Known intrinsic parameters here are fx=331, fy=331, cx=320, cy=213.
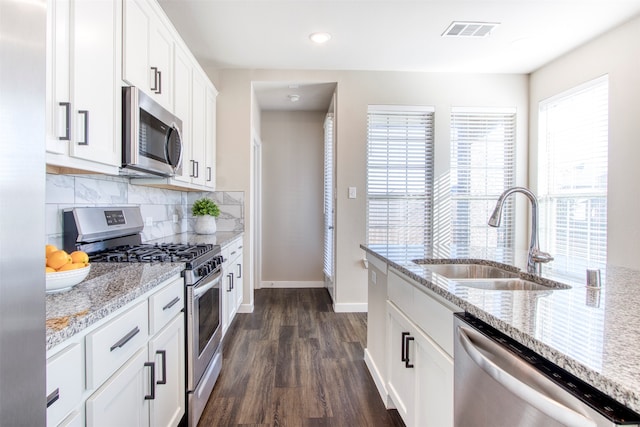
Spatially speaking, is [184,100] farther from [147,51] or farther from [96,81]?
[96,81]

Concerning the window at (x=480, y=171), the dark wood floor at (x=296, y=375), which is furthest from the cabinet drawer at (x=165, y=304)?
the window at (x=480, y=171)

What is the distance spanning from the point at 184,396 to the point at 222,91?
3011mm

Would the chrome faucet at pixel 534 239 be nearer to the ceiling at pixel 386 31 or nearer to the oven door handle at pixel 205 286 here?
the oven door handle at pixel 205 286

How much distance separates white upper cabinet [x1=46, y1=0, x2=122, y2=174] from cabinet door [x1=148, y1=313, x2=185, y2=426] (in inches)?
30.7

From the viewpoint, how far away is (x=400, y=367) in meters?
1.63

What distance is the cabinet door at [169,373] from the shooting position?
4.40 ft

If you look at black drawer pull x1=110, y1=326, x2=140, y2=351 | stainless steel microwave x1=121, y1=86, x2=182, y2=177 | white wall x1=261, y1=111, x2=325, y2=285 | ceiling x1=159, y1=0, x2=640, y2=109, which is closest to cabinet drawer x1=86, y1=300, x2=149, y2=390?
black drawer pull x1=110, y1=326, x2=140, y2=351

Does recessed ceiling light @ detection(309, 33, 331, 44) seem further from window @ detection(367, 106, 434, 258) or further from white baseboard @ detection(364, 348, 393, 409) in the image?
white baseboard @ detection(364, 348, 393, 409)

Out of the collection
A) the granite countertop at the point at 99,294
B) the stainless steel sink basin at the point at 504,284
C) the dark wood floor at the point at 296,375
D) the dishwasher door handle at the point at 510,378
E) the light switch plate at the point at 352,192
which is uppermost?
the light switch plate at the point at 352,192

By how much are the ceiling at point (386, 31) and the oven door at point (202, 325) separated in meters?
2.05

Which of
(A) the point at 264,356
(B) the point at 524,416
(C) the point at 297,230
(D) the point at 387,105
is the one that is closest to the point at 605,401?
(B) the point at 524,416

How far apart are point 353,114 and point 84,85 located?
9.11ft

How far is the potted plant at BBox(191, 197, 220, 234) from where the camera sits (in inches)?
125

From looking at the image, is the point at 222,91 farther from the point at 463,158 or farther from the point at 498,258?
the point at 498,258
